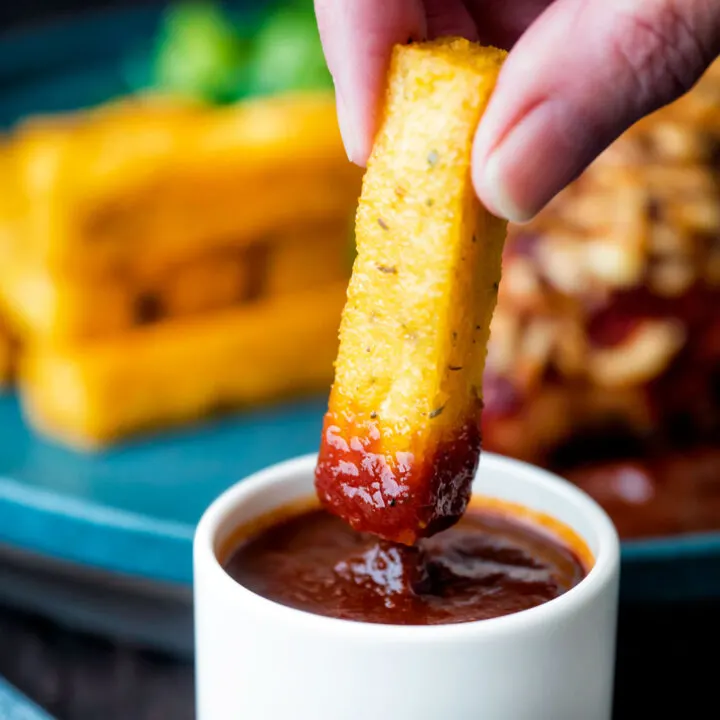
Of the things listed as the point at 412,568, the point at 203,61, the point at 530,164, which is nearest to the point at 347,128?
the point at 530,164

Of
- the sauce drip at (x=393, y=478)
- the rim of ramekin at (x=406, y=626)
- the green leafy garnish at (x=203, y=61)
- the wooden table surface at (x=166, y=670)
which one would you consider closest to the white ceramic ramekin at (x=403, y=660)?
the rim of ramekin at (x=406, y=626)

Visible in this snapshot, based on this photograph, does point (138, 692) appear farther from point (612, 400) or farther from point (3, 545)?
point (612, 400)

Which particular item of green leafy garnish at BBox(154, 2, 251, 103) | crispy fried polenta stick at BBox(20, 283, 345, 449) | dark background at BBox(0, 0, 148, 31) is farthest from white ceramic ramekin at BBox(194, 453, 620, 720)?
dark background at BBox(0, 0, 148, 31)

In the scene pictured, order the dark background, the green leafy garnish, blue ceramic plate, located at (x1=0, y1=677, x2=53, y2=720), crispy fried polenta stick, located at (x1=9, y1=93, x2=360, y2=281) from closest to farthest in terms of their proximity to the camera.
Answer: blue ceramic plate, located at (x1=0, y1=677, x2=53, y2=720) → crispy fried polenta stick, located at (x1=9, y1=93, x2=360, y2=281) → the green leafy garnish → the dark background

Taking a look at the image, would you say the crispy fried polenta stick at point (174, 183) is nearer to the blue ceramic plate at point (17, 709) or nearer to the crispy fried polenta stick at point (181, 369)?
the crispy fried polenta stick at point (181, 369)

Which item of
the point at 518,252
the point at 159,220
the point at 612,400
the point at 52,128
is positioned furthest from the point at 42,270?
the point at 612,400

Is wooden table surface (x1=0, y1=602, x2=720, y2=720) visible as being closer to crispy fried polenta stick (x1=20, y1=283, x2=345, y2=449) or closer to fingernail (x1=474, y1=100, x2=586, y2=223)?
crispy fried polenta stick (x1=20, y1=283, x2=345, y2=449)

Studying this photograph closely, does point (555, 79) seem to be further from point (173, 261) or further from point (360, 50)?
point (173, 261)

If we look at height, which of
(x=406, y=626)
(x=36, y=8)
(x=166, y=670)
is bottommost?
(x=166, y=670)
